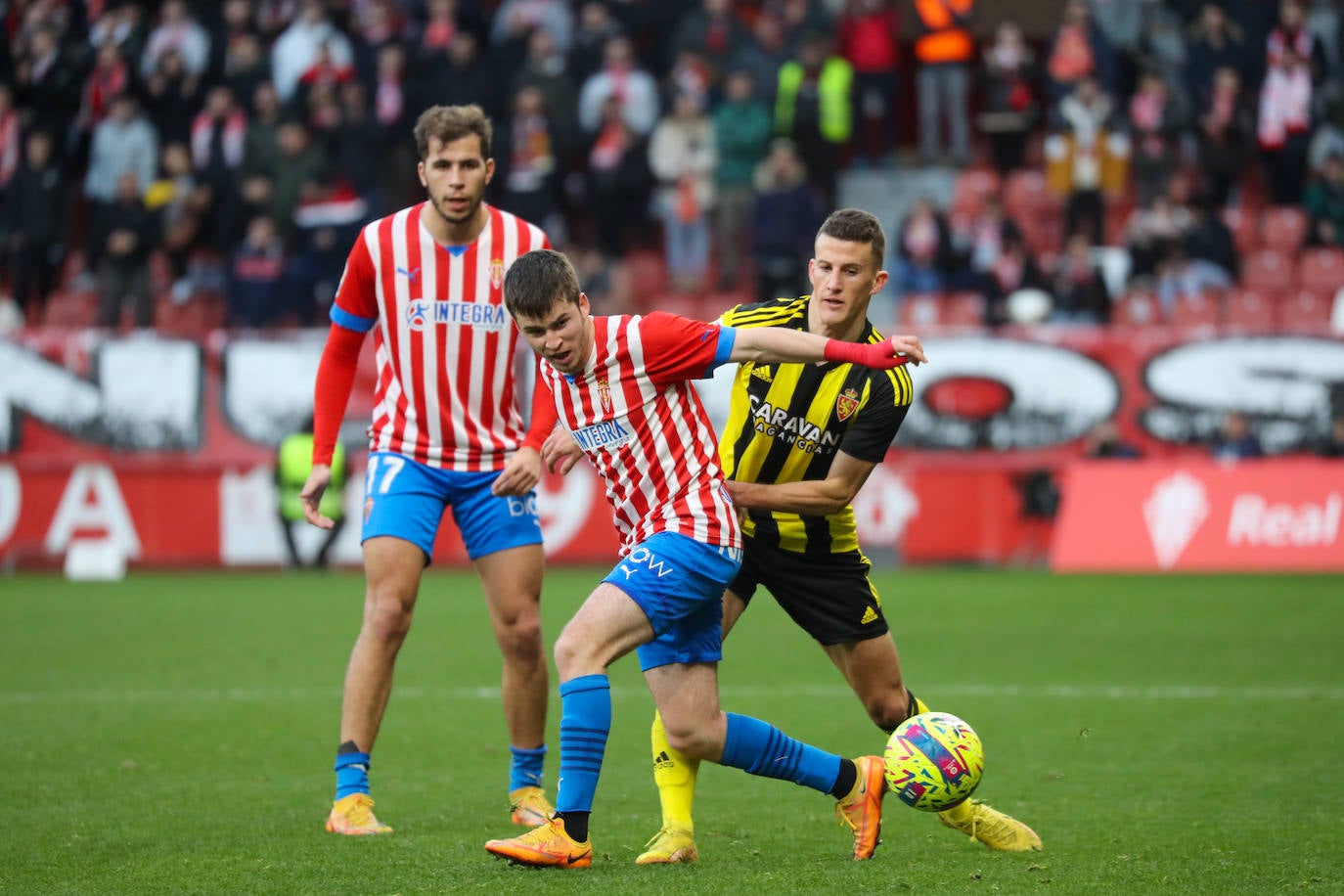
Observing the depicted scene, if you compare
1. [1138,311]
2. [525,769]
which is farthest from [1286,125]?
[525,769]

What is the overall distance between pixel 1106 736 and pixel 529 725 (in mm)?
3001

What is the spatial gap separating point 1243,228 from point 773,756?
16.1 m

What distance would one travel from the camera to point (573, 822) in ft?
17.6

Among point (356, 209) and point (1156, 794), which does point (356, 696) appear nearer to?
point (1156, 794)

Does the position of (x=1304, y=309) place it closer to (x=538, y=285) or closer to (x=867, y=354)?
(x=867, y=354)

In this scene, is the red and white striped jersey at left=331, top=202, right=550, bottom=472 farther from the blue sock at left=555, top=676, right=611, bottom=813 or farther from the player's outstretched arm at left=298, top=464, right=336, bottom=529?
the blue sock at left=555, top=676, right=611, bottom=813

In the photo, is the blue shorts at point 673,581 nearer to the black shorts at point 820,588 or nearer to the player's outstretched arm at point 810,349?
the black shorts at point 820,588

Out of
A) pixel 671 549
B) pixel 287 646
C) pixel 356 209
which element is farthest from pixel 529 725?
pixel 356 209

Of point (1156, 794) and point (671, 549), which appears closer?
point (671, 549)

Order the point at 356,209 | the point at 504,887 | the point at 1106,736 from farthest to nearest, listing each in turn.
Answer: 1. the point at 356,209
2. the point at 1106,736
3. the point at 504,887

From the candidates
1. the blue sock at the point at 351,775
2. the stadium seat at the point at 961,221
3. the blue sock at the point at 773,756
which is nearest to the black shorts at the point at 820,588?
the blue sock at the point at 773,756

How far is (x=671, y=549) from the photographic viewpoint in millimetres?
5410

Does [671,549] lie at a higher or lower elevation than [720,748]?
higher

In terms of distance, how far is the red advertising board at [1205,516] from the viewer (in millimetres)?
15289
